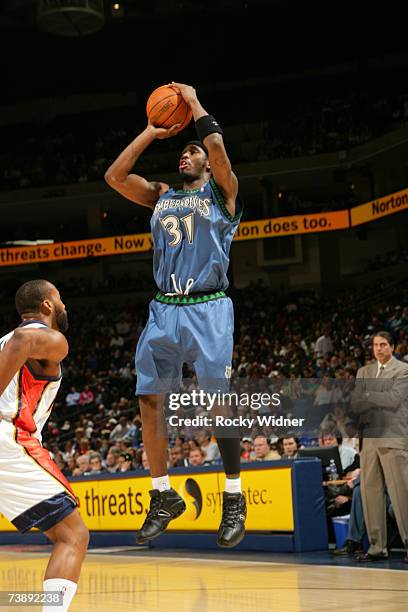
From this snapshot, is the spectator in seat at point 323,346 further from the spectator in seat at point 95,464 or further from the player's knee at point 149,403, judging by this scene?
the player's knee at point 149,403

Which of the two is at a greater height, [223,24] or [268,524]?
[223,24]

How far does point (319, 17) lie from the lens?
26438 millimetres

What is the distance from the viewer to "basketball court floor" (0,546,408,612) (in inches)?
292

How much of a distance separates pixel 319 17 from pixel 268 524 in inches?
753

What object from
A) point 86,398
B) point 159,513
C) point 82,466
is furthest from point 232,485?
point 86,398

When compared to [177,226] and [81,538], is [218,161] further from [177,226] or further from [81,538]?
[81,538]

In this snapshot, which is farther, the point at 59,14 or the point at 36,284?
the point at 59,14

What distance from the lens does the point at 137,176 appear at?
518 cm

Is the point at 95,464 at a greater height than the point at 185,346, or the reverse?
the point at 185,346

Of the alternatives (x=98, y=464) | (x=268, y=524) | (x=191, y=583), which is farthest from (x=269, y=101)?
(x=191, y=583)

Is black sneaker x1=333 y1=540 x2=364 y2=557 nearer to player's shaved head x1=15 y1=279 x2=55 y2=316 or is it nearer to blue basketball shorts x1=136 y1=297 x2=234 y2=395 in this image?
blue basketball shorts x1=136 y1=297 x2=234 y2=395

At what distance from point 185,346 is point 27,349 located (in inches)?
33.1

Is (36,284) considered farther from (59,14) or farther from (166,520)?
(59,14)

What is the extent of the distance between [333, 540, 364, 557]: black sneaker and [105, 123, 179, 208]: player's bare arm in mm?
5877
